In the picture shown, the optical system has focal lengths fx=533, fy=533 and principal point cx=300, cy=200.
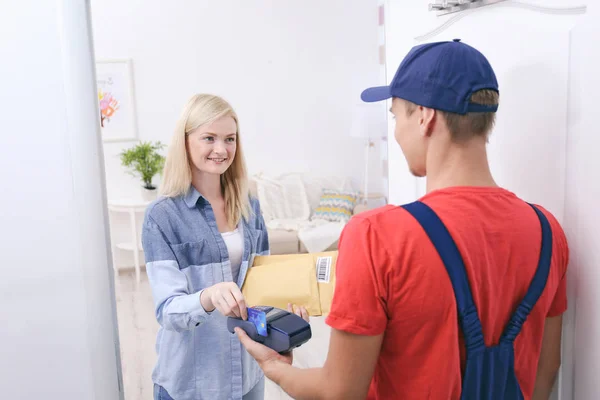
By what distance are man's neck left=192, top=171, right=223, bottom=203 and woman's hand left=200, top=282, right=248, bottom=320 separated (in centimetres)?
30

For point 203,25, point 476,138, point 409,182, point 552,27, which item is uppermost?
point 203,25

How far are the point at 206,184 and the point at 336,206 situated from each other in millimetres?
3074

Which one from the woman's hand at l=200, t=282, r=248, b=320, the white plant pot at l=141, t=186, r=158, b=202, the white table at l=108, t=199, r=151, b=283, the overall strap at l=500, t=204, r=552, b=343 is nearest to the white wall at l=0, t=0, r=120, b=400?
the woman's hand at l=200, t=282, r=248, b=320

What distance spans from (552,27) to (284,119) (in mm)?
3795

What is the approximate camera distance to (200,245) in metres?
1.16

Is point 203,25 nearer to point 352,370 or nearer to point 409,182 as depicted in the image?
point 409,182

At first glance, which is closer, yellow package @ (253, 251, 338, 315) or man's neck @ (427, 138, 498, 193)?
man's neck @ (427, 138, 498, 193)

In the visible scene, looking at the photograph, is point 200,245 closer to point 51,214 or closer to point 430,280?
point 51,214

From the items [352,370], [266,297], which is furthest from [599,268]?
[266,297]

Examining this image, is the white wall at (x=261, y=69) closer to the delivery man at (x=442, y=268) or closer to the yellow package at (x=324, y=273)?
the yellow package at (x=324, y=273)

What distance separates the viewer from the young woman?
3.72 feet

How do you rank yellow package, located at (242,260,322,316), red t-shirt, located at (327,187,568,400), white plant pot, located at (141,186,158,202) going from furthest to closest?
white plant pot, located at (141,186,158,202) < yellow package, located at (242,260,322,316) < red t-shirt, located at (327,187,568,400)

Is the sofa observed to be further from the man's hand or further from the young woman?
the man's hand

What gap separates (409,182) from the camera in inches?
55.9
